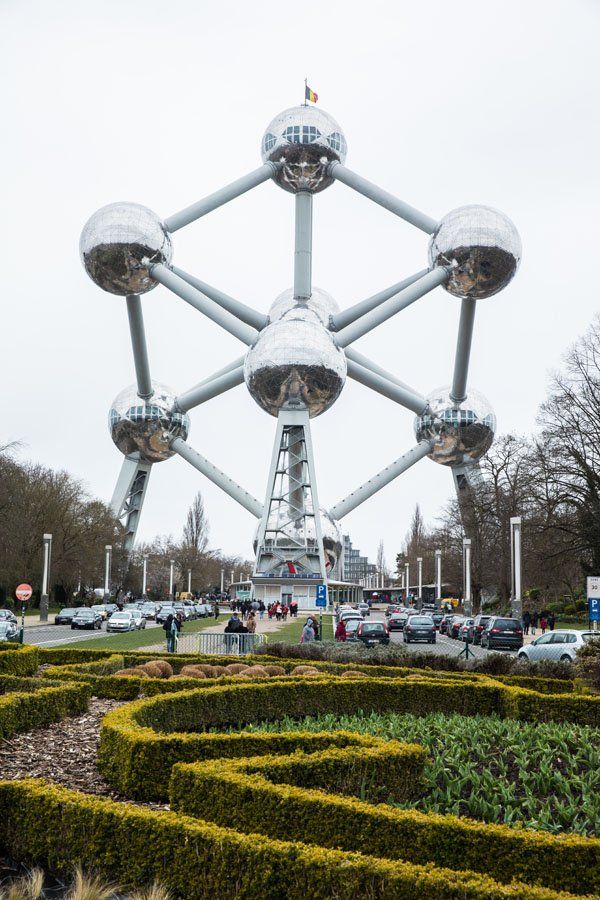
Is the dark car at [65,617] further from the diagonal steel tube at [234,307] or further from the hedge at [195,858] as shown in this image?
the hedge at [195,858]

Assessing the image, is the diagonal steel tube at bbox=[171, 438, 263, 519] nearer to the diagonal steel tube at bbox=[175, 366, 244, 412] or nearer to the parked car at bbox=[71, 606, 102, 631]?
the diagonal steel tube at bbox=[175, 366, 244, 412]

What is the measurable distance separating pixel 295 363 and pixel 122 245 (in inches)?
365

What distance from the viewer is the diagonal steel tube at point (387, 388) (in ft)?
163

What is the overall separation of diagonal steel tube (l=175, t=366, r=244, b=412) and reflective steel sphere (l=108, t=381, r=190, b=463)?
0.80 m

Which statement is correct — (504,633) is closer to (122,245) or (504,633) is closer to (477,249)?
(477,249)

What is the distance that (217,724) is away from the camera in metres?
12.5

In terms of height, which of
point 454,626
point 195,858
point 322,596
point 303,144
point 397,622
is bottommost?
point 397,622

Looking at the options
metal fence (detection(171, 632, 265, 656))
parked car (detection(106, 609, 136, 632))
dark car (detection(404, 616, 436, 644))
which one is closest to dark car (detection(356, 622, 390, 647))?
dark car (detection(404, 616, 436, 644))

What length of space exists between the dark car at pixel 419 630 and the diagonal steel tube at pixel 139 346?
19.7m

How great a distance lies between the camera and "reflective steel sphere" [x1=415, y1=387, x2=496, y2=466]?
53062 mm

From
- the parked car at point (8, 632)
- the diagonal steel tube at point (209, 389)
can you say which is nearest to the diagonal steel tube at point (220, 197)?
the diagonal steel tube at point (209, 389)

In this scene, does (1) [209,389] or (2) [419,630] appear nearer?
(2) [419,630]

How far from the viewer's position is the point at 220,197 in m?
45.6

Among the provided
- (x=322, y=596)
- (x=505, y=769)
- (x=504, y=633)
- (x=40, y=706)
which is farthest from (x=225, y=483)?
(x=505, y=769)
